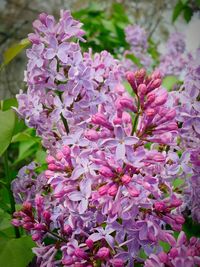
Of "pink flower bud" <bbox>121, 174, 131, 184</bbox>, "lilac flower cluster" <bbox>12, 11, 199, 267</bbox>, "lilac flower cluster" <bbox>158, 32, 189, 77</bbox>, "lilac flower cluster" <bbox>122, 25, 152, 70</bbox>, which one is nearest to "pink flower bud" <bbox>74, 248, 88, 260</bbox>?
"lilac flower cluster" <bbox>12, 11, 199, 267</bbox>

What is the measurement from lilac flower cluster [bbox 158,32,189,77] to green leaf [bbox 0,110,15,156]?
103 centimetres

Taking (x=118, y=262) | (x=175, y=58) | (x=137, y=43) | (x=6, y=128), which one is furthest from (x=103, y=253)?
(x=137, y=43)

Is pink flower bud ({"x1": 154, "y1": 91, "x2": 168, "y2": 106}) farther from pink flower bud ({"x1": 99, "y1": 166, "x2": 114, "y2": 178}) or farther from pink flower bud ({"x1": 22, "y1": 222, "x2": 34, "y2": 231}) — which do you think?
pink flower bud ({"x1": 22, "y1": 222, "x2": 34, "y2": 231})

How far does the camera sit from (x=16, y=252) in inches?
24.2

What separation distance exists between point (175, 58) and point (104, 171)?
1.36 meters

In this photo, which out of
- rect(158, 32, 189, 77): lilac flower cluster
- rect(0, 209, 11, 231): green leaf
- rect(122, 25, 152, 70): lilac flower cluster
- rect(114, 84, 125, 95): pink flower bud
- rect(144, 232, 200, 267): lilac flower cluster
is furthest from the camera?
rect(122, 25, 152, 70): lilac flower cluster

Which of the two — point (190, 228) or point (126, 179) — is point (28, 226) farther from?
point (190, 228)

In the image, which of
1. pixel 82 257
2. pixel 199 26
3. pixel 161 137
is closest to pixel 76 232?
pixel 82 257

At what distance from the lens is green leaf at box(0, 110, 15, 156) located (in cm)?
63

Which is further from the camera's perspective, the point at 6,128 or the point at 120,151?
the point at 6,128

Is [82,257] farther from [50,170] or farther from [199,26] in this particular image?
[199,26]

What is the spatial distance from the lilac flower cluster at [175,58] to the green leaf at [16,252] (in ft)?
3.63

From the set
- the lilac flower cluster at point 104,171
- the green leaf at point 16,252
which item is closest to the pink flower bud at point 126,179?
the lilac flower cluster at point 104,171

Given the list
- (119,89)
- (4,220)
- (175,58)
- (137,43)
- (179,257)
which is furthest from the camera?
(137,43)
